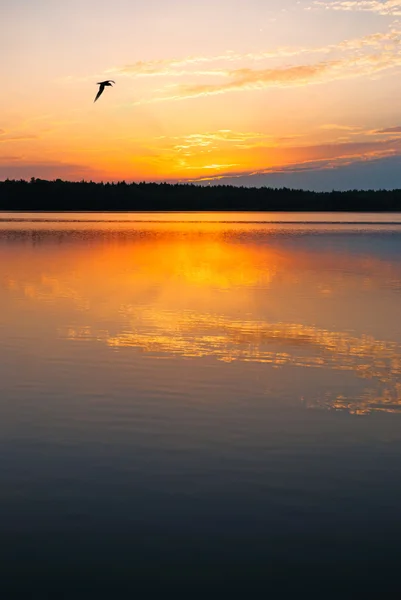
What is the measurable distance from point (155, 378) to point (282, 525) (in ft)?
22.2

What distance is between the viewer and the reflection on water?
15930 mm

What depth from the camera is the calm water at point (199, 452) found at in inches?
270

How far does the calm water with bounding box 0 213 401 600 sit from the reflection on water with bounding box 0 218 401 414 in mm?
122

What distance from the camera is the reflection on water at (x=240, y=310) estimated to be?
627 inches

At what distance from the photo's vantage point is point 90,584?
21.3 ft

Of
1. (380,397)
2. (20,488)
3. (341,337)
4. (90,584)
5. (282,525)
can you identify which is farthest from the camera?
(341,337)

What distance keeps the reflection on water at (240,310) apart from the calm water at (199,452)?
122 mm

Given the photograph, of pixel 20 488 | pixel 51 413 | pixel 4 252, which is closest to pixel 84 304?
pixel 51 413

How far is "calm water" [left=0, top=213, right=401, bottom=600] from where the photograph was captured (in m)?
6.85

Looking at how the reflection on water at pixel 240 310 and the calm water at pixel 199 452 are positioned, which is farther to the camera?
the reflection on water at pixel 240 310

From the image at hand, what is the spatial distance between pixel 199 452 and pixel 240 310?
14.1m

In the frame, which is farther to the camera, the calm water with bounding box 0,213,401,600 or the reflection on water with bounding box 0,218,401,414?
the reflection on water with bounding box 0,218,401,414

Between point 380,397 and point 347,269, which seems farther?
point 347,269

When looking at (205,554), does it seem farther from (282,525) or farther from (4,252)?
(4,252)
